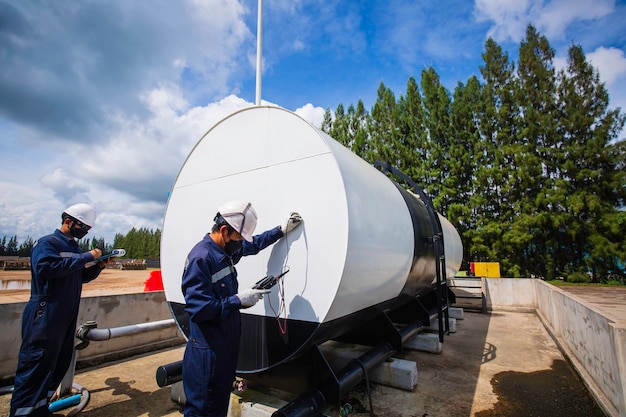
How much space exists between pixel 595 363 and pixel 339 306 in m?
3.48

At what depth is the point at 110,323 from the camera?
15.0 feet

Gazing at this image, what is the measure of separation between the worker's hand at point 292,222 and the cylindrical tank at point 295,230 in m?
0.05

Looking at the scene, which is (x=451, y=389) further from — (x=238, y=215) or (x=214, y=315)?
(x=238, y=215)

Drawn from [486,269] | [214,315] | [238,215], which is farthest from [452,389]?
[486,269]

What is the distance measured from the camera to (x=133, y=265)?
3825 centimetres

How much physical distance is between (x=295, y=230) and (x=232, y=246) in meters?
0.49

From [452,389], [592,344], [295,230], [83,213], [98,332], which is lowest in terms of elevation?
[452,389]

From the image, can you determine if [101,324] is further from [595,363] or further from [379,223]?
[595,363]

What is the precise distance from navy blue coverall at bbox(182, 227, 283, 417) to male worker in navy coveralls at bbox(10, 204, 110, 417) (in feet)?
5.31

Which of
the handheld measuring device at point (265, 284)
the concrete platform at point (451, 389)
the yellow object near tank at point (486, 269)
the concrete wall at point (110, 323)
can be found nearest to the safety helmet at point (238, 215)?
the handheld measuring device at point (265, 284)

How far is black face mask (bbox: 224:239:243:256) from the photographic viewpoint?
2234 mm

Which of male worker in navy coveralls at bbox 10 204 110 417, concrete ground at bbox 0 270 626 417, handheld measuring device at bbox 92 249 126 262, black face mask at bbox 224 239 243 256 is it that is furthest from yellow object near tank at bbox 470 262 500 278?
male worker in navy coveralls at bbox 10 204 110 417

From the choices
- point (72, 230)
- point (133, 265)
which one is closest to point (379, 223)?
point (72, 230)

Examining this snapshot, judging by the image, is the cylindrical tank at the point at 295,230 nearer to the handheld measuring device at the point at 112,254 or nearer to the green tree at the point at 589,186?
the handheld measuring device at the point at 112,254
